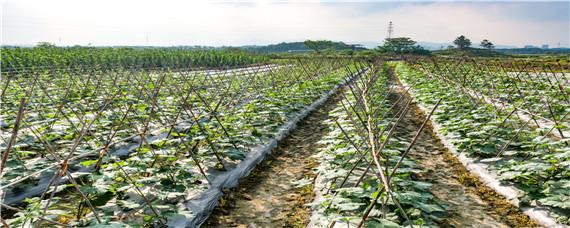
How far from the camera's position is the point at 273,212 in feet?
13.7

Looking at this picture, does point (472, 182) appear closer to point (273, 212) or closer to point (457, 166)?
point (457, 166)

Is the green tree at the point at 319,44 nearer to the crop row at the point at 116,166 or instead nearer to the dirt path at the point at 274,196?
the crop row at the point at 116,166

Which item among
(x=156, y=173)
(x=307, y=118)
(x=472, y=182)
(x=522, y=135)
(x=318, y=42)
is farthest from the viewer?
(x=318, y=42)

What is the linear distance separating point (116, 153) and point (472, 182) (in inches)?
196

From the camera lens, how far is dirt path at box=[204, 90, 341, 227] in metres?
3.97

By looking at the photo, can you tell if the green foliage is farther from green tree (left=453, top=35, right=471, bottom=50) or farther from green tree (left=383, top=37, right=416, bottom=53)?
green tree (left=453, top=35, right=471, bottom=50)

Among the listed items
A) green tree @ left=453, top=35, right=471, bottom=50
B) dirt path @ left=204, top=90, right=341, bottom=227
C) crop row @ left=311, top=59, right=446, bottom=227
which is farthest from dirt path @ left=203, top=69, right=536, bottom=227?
green tree @ left=453, top=35, right=471, bottom=50

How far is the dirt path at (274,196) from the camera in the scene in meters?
3.97

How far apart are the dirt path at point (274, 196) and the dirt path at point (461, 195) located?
5.15 feet

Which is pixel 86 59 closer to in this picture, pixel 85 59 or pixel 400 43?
pixel 85 59

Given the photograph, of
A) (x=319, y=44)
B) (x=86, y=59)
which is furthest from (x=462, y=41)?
(x=86, y=59)

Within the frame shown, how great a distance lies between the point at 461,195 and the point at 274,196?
7.50ft

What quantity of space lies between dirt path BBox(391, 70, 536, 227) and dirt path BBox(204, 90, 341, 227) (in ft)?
5.15

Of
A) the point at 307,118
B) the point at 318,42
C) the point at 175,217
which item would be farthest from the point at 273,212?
the point at 318,42
